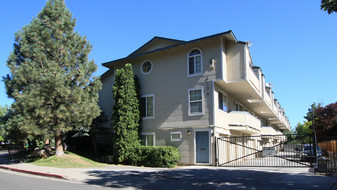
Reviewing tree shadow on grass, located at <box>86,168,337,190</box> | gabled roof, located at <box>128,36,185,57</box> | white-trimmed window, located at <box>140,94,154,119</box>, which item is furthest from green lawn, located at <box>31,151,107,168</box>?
gabled roof, located at <box>128,36,185,57</box>

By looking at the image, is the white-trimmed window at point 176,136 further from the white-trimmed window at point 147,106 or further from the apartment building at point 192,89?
the white-trimmed window at point 147,106

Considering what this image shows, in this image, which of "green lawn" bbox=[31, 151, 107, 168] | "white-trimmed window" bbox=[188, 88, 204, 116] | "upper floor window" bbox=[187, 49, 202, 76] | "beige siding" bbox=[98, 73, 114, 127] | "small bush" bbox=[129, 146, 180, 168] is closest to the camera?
"green lawn" bbox=[31, 151, 107, 168]

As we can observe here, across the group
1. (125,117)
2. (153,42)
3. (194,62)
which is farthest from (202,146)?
(153,42)

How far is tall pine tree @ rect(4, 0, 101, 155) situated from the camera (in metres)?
15.7

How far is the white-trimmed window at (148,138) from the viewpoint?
1921 cm

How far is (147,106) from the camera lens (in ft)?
65.7

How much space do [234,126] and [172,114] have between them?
4827 millimetres

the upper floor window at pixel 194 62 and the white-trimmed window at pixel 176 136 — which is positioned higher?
the upper floor window at pixel 194 62

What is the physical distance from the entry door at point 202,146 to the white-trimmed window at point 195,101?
1.39 metres

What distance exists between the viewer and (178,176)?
11961mm

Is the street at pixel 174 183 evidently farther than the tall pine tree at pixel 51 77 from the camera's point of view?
No

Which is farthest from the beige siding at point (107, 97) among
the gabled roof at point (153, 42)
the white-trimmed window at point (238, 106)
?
the white-trimmed window at point (238, 106)

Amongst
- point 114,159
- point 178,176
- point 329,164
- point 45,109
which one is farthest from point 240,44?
point 45,109

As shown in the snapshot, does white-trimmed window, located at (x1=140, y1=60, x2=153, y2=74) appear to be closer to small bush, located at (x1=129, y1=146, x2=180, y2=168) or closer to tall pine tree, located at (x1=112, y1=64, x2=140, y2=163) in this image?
tall pine tree, located at (x1=112, y1=64, x2=140, y2=163)
